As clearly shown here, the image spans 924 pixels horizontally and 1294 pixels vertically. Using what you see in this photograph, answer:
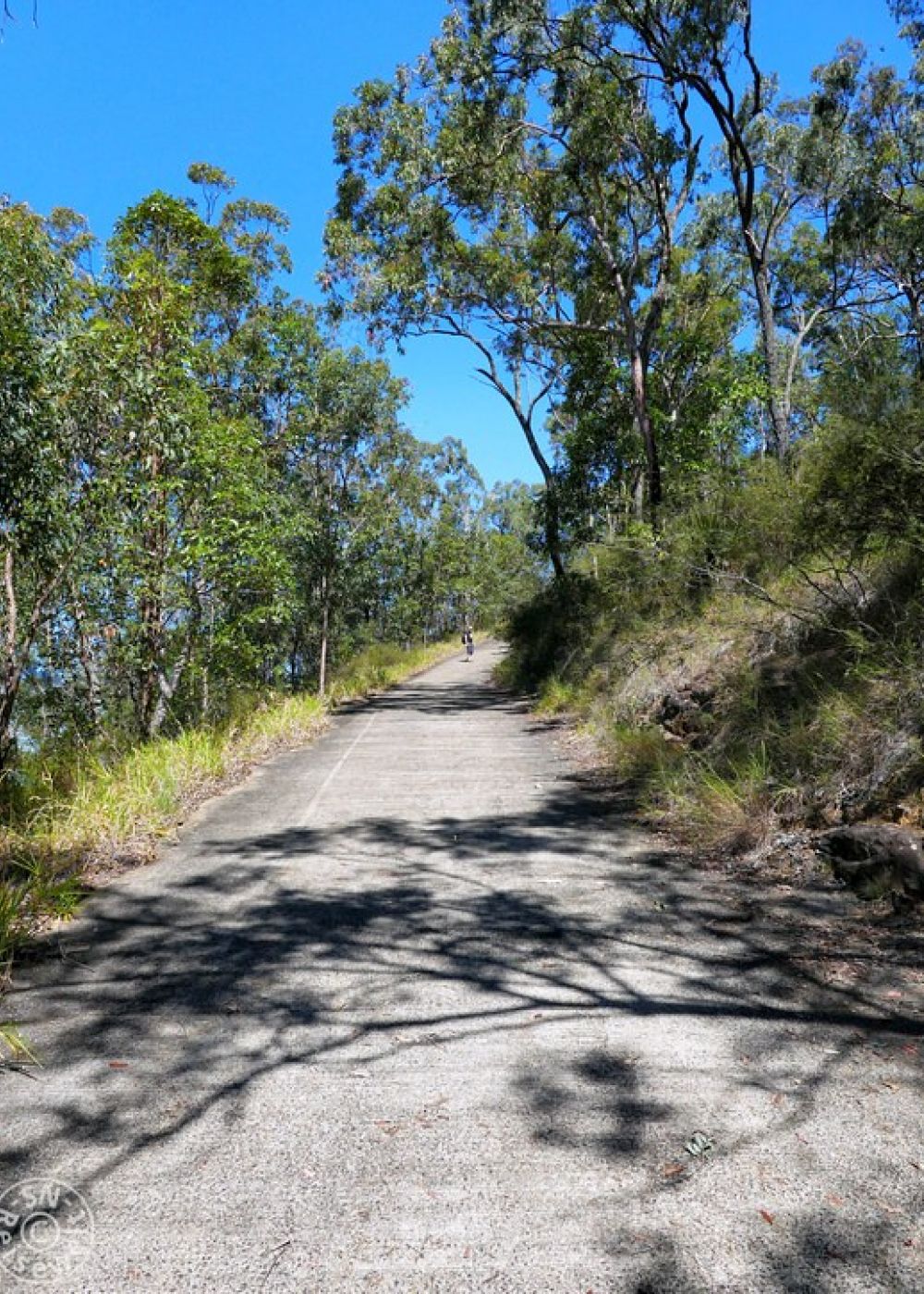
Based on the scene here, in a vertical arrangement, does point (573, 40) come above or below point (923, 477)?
above

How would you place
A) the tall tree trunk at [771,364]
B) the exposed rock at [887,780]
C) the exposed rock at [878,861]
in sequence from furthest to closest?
the tall tree trunk at [771,364] < the exposed rock at [887,780] < the exposed rock at [878,861]

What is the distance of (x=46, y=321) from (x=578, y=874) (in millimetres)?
5309

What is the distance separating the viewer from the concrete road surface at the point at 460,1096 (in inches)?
90.0

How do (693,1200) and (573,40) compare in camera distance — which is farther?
(573,40)

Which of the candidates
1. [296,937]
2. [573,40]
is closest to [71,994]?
[296,937]

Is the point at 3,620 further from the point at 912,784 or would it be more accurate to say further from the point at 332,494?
the point at 332,494

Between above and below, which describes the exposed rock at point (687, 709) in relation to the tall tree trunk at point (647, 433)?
below

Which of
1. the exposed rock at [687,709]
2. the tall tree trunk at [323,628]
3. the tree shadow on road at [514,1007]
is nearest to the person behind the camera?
the tree shadow on road at [514,1007]

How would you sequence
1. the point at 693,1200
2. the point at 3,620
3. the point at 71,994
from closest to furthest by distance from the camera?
the point at 693,1200 < the point at 71,994 < the point at 3,620

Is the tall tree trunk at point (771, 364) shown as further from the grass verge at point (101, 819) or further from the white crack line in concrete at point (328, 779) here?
the grass verge at point (101, 819)

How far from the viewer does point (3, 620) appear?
748 cm

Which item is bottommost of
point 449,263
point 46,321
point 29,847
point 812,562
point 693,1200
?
point 693,1200

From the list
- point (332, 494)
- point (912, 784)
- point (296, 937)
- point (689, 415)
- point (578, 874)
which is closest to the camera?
point (296, 937)
